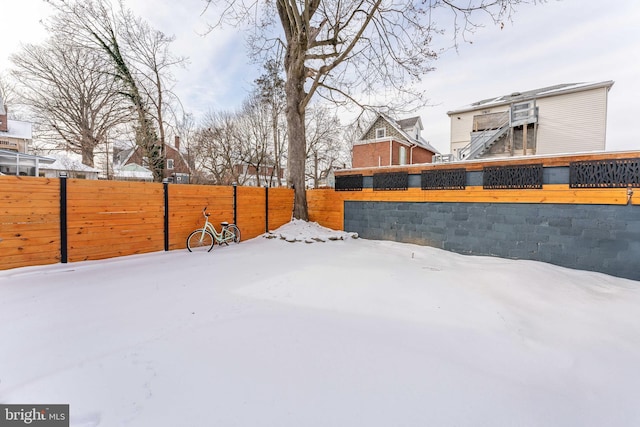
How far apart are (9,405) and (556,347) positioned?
381cm

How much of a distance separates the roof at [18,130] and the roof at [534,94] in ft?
77.2

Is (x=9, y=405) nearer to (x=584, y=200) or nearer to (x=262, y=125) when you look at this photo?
(x=584, y=200)

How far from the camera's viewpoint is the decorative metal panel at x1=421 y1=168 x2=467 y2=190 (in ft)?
19.3

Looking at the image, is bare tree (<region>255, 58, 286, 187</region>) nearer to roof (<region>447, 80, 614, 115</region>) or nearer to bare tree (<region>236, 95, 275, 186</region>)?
bare tree (<region>236, 95, 275, 186</region>)

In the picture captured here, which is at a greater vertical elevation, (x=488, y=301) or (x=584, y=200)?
(x=584, y=200)

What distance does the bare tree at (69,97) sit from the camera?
13273mm

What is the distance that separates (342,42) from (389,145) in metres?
10.4

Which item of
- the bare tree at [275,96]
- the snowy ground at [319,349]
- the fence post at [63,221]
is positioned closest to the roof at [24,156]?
the fence post at [63,221]

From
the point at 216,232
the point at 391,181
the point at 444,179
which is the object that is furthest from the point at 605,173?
the point at 216,232

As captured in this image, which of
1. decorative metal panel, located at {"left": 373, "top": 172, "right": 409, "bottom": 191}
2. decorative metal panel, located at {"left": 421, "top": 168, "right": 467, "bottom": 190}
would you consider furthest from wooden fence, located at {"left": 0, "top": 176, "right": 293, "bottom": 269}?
decorative metal panel, located at {"left": 421, "top": 168, "right": 467, "bottom": 190}

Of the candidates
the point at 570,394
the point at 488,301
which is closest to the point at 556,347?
the point at 570,394

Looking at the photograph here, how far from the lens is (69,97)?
1409cm

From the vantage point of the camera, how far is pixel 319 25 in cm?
764

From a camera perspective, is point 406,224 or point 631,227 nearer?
point 631,227
